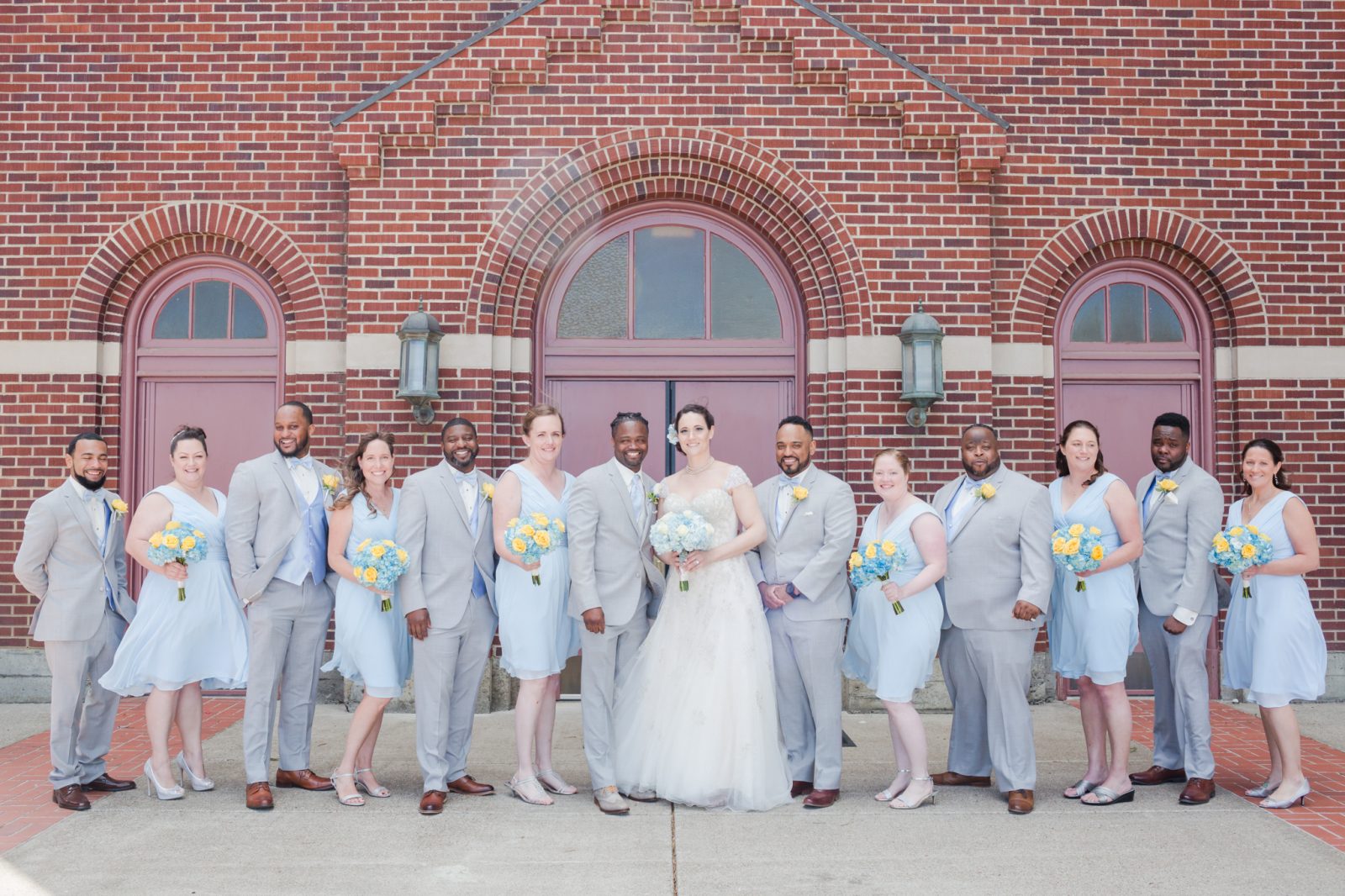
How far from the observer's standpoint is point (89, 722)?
575 centimetres

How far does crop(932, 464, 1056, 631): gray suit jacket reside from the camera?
5535 mm

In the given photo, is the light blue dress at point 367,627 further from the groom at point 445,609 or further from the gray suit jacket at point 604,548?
the gray suit jacket at point 604,548

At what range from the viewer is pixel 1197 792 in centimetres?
557

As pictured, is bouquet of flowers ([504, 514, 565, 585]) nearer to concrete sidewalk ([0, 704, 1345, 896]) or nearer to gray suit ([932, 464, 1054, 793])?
concrete sidewalk ([0, 704, 1345, 896])

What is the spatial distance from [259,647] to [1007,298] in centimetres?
597

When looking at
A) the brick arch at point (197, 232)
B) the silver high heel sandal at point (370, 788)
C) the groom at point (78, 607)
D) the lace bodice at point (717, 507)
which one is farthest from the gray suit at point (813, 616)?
the brick arch at point (197, 232)

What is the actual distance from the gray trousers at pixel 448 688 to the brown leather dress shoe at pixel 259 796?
2.47 feet

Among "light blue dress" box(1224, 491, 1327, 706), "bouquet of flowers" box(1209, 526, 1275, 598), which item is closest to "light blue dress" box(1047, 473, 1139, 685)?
"bouquet of flowers" box(1209, 526, 1275, 598)

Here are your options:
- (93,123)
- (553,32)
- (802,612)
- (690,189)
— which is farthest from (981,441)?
(93,123)

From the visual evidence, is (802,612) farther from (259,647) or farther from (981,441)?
(259,647)

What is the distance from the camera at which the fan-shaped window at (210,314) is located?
8633 millimetres

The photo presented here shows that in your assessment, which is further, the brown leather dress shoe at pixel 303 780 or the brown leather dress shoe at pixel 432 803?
the brown leather dress shoe at pixel 303 780

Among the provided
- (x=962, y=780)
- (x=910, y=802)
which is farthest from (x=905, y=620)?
(x=962, y=780)

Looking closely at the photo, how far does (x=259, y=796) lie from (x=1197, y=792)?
4774 mm
